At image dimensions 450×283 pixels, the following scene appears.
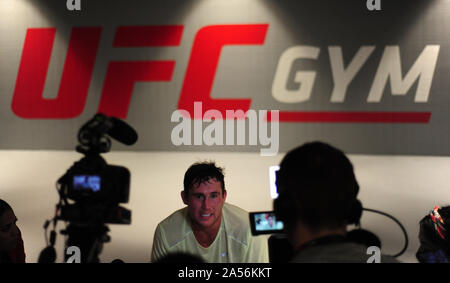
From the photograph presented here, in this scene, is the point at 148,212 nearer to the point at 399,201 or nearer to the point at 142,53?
the point at 399,201

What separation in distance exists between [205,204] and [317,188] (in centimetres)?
82

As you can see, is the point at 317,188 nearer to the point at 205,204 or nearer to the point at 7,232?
the point at 205,204

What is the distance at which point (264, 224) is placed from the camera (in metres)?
1.39

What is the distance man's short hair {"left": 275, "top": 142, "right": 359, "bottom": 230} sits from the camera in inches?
38.2

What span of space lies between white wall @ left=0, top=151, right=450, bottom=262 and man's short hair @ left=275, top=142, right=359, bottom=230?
2.02 m

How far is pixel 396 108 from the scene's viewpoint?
20.1 ft

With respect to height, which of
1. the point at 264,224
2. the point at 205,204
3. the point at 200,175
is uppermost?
the point at 200,175

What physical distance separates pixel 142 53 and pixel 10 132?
2114 mm

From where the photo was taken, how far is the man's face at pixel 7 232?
1675 mm

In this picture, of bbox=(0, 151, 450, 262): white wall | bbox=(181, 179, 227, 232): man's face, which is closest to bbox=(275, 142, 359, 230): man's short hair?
bbox=(181, 179, 227, 232): man's face

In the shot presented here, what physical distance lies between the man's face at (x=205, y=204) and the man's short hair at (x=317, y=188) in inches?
29.8

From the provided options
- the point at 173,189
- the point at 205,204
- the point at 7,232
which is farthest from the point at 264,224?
the point at 173,189

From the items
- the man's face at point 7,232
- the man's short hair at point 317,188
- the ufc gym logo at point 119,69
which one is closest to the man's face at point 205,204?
the man's face at point 7,232

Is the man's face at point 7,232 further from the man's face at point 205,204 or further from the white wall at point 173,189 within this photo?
the white wall at point 173,189
